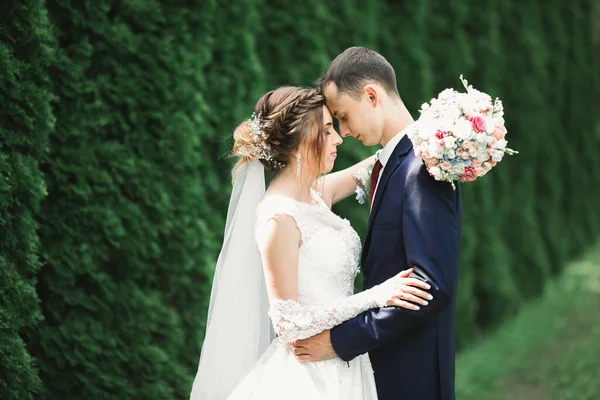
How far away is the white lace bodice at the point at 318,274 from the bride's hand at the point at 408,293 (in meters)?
0.05

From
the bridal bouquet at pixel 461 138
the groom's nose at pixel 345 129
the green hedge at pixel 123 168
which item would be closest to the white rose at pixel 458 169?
the bridal bouquet at pixel 461 138

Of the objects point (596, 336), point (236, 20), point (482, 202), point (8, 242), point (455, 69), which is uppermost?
point (455, 69)

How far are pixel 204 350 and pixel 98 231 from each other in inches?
35.3

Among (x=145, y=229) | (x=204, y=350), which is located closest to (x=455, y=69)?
(x=145, y=229)

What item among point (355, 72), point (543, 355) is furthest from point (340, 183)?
point (543, 355)

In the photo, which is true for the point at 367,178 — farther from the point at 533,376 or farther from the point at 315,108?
the point at 533,376

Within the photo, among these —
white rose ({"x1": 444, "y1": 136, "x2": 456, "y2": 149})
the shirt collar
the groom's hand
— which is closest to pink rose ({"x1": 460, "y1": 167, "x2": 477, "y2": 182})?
white rose ({"x1": 444, "y1": 136, "x2": 456, "y2": 149})

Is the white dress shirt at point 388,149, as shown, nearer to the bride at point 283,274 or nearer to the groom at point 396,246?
the groom at point 396,246

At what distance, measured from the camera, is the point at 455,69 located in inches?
280

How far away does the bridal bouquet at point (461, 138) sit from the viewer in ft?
9.71

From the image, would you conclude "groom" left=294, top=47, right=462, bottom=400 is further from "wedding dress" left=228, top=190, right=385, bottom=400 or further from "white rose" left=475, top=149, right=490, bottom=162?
"white rose" left=475, top=149, right=490, bottom=162

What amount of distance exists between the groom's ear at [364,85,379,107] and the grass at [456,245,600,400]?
329 cm

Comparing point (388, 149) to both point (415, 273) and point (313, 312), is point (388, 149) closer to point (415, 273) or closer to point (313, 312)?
point (415, 273)

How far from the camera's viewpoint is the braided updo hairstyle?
330 centimetres
